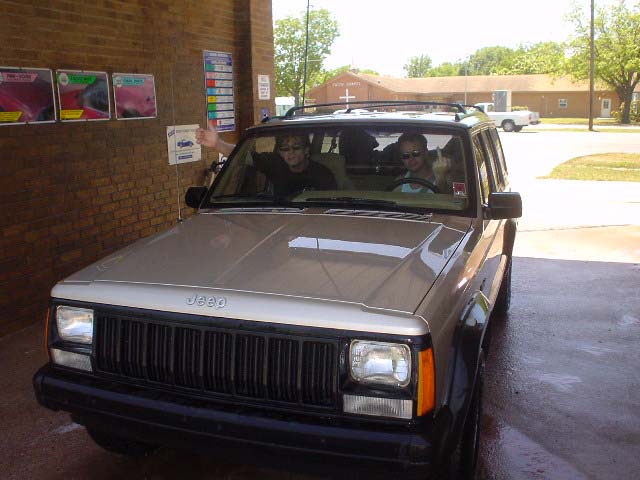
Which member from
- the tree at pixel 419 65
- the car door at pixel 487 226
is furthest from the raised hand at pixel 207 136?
the tree at pixel 419 65

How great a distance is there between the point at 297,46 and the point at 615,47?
2653 centimetres

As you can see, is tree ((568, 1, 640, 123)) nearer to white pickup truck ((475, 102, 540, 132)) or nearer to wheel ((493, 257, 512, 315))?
white pickup truck ((475, 102, 540, 132))

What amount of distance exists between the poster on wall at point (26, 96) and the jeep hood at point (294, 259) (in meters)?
2.45

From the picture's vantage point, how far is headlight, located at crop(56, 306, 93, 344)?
9.58 feet

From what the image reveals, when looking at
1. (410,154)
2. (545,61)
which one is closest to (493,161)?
(410,154)

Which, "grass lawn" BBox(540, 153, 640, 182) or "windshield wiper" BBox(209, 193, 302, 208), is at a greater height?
"windshield wiper" BBox(209, 193, 302, 208)

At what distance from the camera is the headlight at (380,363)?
2.48 meters

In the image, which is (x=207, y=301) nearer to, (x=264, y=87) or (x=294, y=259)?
(x=294, y=259)

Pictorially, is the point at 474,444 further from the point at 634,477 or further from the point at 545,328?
the point at 545,328

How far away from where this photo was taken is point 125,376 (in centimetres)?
286

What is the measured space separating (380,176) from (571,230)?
6552mm

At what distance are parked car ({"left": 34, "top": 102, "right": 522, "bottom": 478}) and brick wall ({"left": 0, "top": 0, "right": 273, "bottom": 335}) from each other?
92.8 inches

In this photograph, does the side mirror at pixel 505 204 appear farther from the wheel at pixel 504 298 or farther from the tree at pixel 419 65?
the tree at pixel 419 65

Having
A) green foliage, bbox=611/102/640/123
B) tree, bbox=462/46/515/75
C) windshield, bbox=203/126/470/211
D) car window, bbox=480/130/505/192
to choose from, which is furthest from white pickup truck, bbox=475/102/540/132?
tree, bbox=462/46/515/75
